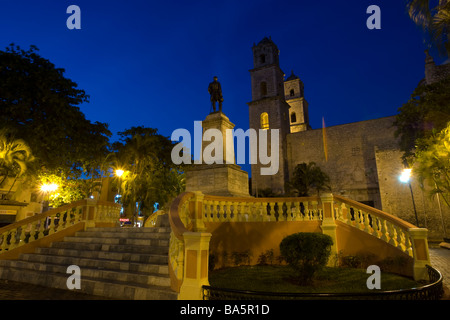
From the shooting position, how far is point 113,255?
7.93m

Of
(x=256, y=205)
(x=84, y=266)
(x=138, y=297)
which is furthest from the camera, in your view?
(x=256, y=205)

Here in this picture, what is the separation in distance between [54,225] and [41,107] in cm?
1055

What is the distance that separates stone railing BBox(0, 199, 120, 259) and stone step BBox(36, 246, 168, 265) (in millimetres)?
519

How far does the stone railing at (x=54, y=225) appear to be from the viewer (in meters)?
9.33

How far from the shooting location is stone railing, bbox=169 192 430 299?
17.9ft

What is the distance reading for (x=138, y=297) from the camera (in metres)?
5.87

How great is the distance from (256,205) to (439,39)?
8.42 metres

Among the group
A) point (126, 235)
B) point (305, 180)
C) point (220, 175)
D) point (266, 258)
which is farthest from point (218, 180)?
point (305, 180)

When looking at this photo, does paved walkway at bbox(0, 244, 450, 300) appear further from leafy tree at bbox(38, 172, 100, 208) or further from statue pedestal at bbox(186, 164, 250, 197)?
leafy tree at bbox(38, 172, 100, 208)

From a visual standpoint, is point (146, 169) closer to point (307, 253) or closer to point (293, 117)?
point (307, 253)

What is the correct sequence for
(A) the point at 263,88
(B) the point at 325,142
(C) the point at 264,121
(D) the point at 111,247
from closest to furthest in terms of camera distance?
(D) the point at 111,247 < (B) the point at 325,142 < (C) the point at 264,121 < (A) the point at 263,88

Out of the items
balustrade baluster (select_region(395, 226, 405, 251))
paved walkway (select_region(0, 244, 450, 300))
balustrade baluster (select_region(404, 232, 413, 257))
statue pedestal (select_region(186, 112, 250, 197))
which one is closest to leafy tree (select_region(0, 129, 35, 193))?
paved walkway (select_region(0, 244, 450, 300))
